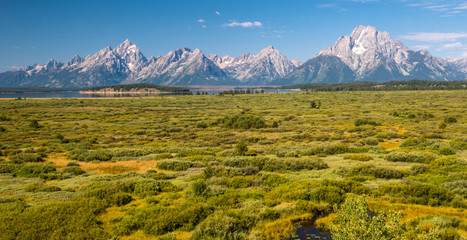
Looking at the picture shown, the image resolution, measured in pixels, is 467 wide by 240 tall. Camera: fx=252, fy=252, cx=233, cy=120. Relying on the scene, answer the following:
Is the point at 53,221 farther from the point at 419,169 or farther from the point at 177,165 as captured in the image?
the point at 419,169

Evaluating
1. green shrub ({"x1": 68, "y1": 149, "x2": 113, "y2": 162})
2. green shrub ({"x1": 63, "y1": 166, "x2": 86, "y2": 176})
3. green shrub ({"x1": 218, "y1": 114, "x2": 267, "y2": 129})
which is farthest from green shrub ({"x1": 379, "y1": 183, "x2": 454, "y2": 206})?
green shrub ({"x1": 218, "y1": 114, "x2": 267, "y2": 129})

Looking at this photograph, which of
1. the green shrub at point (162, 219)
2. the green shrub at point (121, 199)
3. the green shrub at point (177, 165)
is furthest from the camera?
the green shrub at point (177, 165)

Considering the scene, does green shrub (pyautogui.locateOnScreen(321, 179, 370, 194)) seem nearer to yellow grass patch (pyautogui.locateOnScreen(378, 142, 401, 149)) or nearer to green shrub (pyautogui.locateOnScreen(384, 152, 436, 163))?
green shrub (pyautogui.locateOnScreen(384, 152, 436, 163))

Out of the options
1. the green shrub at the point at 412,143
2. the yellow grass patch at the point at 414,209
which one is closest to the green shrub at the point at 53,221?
the yellow grass patch at the point at 414,209

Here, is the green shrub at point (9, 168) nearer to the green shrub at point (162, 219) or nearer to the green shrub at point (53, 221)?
the green shrub at point (53, 221)

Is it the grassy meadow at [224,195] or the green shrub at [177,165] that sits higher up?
the grassy meadow at [224,195]

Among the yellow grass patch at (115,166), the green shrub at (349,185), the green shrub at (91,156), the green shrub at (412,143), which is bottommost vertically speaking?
the yellow grass patch at (115,166)

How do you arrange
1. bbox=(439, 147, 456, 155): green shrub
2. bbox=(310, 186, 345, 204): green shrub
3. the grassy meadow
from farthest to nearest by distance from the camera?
bbox=(439, 147, 456, 155): green shrub
bbox=(310, 186, 345, 204): green shrub
the grassy meadow

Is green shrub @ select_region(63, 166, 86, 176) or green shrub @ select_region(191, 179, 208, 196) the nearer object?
green shrub @ select_region(191, 179, 208, 196)

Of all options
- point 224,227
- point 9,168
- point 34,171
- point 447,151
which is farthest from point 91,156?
point 447,151

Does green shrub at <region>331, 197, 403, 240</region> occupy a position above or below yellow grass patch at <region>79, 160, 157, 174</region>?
above

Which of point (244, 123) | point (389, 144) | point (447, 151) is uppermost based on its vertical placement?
point (447, 151)

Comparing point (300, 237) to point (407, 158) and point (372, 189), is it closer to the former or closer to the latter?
point (372, 189)

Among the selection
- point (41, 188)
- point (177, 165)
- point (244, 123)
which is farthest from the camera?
point (244, 123)
